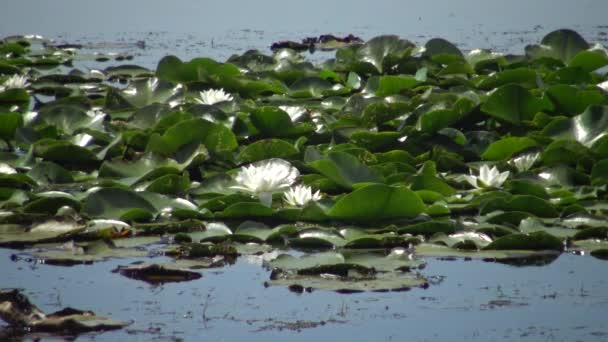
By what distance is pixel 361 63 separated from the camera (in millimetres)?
7566

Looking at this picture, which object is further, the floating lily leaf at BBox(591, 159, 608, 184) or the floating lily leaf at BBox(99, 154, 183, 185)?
the floating lily leaf at BBox(99, 154, 183, 185)

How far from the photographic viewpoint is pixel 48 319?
335 centimetres

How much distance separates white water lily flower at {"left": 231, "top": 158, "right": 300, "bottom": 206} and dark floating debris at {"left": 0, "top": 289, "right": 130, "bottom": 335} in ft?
4.65

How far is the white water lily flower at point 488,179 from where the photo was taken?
4.87 m

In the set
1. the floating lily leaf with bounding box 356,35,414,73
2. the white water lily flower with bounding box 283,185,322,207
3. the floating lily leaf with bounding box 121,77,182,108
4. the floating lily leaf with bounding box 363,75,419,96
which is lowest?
the white water lily flower with bounding box 283,185,322,207

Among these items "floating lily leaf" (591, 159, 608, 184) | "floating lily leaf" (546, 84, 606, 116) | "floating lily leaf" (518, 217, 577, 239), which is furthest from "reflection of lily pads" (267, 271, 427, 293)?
"floating lily leaf" (546, 84, 606, 116)

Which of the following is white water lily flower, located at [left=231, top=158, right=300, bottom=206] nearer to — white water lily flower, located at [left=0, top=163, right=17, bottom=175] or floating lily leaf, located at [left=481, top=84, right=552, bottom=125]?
white water lily flower, located at [left=0, top=163, right=17, bottom=175]

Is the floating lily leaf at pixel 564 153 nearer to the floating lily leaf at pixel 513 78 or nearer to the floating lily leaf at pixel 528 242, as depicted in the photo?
the floating lily leaf at pixel 528 242

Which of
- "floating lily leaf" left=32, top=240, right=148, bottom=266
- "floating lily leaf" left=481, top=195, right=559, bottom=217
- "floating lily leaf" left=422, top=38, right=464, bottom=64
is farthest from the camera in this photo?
"floating lily leaf" left=422, top=38, right=464, bottom=64

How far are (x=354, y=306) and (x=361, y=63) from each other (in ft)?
13.6

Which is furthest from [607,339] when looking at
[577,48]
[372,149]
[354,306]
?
[577,48]

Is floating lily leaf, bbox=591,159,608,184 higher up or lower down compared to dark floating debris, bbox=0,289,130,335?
higher up

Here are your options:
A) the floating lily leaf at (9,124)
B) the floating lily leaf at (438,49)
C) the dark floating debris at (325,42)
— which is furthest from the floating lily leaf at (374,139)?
the dark floating debris at (325,42)

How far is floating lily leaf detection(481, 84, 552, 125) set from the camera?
5.80 meters
